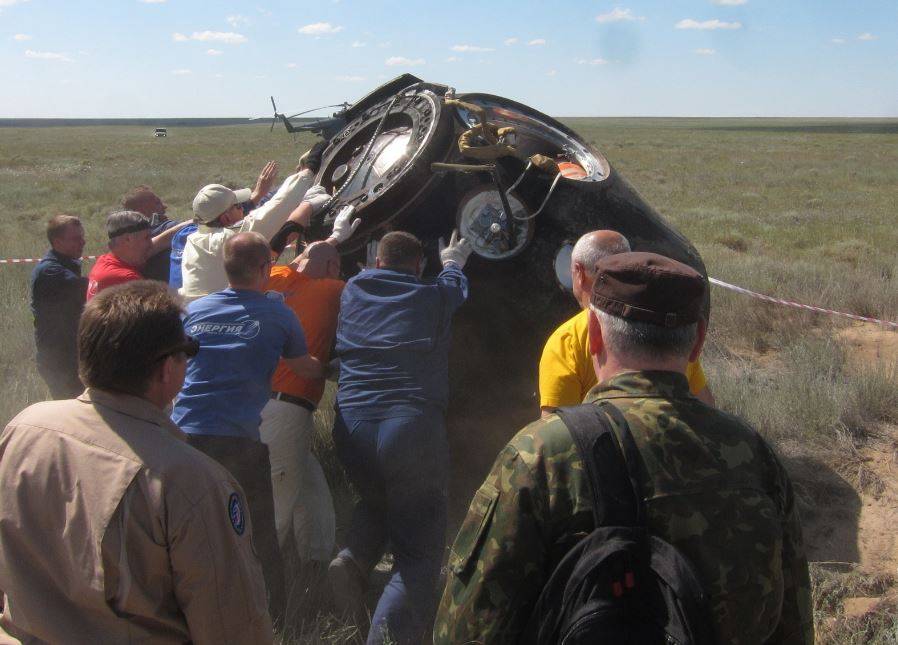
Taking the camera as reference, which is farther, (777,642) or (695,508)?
(777,642)

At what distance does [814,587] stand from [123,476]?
11.0ft

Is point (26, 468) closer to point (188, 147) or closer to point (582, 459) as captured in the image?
point (582, 459)

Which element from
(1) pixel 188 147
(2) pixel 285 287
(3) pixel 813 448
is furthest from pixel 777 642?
(1) pixel 188 147

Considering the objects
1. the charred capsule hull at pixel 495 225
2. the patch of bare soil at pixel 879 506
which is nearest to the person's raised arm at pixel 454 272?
the charred capsule hull at pixel 495 225

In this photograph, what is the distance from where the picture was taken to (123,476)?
192 cm

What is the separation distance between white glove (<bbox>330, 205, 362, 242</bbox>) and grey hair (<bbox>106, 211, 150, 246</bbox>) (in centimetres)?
149

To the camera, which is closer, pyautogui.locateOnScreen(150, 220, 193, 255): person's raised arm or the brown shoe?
the brown shoe

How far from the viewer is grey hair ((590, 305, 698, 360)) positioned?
6.14 ft

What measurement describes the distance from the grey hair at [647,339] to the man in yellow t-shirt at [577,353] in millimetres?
1271

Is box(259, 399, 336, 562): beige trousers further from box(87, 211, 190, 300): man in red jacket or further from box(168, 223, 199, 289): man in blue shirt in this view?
box(87, 211, 190, 300): man in red jacket

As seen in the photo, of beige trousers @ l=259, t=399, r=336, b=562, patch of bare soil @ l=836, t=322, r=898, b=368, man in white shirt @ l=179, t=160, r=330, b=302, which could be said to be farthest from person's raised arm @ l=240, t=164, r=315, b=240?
patch of bare soil @ l=836, t=322, r=898, b=368

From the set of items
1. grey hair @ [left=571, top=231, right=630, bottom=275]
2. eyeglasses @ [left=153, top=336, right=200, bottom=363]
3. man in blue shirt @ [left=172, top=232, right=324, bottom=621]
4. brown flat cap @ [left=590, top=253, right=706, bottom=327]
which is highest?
brown flat cap @ [left=590, top=253, right=706, bottom=327]

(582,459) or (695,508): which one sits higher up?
(582,459)

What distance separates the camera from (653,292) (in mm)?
1846
